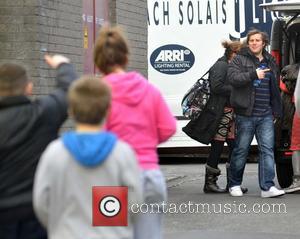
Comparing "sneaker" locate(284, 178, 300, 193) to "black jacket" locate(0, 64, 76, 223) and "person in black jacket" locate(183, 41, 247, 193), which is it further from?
"black jacket" locate(0, 64, 76, 223)

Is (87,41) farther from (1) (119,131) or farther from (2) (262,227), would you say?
(1) (119,131)

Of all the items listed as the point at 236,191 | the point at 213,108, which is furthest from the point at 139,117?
the point at 213,108

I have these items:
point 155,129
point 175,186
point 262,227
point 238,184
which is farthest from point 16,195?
point 175,186

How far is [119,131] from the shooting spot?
452 centimetres

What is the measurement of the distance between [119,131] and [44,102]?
1.50 feet

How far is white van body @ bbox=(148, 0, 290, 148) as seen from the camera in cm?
1395

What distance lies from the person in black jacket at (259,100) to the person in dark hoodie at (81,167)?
5.38m

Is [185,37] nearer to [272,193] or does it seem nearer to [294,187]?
[294,187]

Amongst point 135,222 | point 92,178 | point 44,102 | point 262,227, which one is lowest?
point 262,227

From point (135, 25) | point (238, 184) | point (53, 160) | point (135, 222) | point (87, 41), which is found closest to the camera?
point (53, 160)

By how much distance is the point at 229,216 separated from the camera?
327 inches

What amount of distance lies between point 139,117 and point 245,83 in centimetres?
468

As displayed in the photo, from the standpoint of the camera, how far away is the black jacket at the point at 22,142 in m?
4.41

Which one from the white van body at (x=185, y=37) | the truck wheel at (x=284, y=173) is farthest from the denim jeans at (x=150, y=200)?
the white van body at (x=185, y=37)
